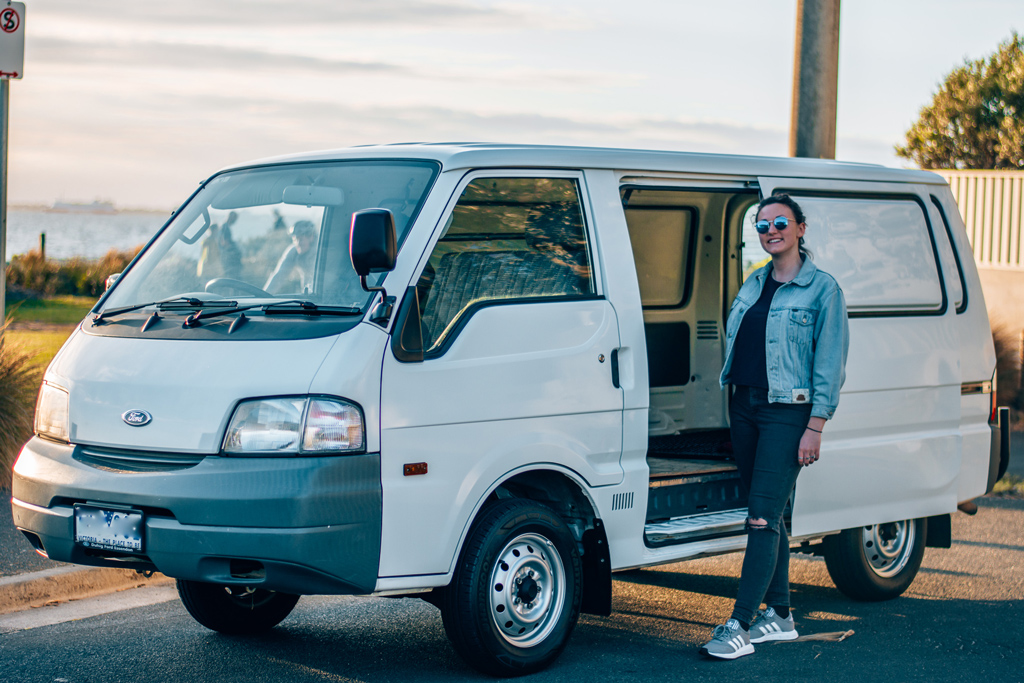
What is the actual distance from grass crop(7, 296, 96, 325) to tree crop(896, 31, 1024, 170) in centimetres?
1500

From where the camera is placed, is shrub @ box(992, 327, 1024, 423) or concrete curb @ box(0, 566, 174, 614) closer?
concrete curb @ box(0, 566, 174, 614)

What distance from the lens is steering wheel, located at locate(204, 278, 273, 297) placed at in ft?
17.0

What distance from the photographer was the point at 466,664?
5.44m

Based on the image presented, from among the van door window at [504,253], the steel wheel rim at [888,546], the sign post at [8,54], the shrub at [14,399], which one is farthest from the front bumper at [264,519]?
the sign post at [8,54]

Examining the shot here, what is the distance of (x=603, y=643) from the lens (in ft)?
19.4

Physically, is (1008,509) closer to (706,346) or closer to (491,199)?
(706,346)

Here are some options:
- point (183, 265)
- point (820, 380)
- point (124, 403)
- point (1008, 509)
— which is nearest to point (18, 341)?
point (183, 265)

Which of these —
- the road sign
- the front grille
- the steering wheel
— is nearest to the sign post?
the road sign

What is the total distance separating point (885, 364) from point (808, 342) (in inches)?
45.9

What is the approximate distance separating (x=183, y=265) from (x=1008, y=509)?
6.91 metres

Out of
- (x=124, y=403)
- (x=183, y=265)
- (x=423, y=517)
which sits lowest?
(x=423, y=517)

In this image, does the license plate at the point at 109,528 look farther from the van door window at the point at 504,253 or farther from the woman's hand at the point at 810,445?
the woman's hand at the point at 810,445

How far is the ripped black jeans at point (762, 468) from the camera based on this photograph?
554cm

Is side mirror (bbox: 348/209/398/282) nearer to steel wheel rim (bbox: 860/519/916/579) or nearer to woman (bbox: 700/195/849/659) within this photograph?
woman (bbox: 700/195/849/659)
